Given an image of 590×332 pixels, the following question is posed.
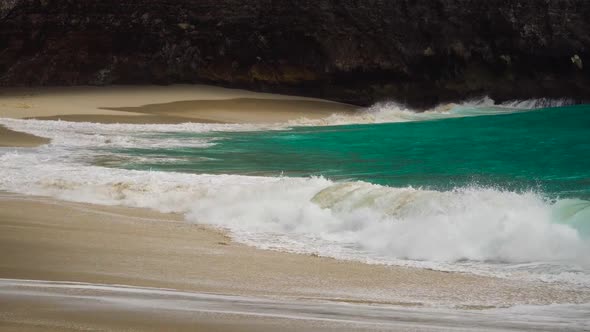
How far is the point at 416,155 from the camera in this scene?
14.8 m

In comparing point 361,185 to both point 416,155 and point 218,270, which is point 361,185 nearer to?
point 218,270

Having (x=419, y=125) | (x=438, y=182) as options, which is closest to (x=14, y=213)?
(x=438, y=182)

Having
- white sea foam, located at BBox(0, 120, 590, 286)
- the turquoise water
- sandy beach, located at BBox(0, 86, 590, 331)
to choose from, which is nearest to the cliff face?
the turquoise water

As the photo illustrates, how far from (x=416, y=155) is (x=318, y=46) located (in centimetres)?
1797

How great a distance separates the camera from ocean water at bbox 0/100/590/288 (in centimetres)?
693

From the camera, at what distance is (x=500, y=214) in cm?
Answer: 732

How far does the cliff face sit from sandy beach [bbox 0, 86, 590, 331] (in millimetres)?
23361

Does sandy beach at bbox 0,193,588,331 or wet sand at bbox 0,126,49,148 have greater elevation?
sandy beach at bbox 0,193,588,331

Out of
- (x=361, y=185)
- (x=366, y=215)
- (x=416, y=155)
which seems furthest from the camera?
(x=416, y=155)

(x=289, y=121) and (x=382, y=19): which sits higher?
(x=382, y=19)

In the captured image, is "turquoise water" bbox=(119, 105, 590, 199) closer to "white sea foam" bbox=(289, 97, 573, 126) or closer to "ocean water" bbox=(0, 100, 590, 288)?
"ocean water" bbox=(0, 100, 590, 288)

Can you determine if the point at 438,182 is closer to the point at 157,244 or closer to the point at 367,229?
the point at 367,229

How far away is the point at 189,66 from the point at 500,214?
85.3 ft

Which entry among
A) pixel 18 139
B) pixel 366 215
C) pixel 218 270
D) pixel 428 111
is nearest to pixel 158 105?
pixel 428 111
